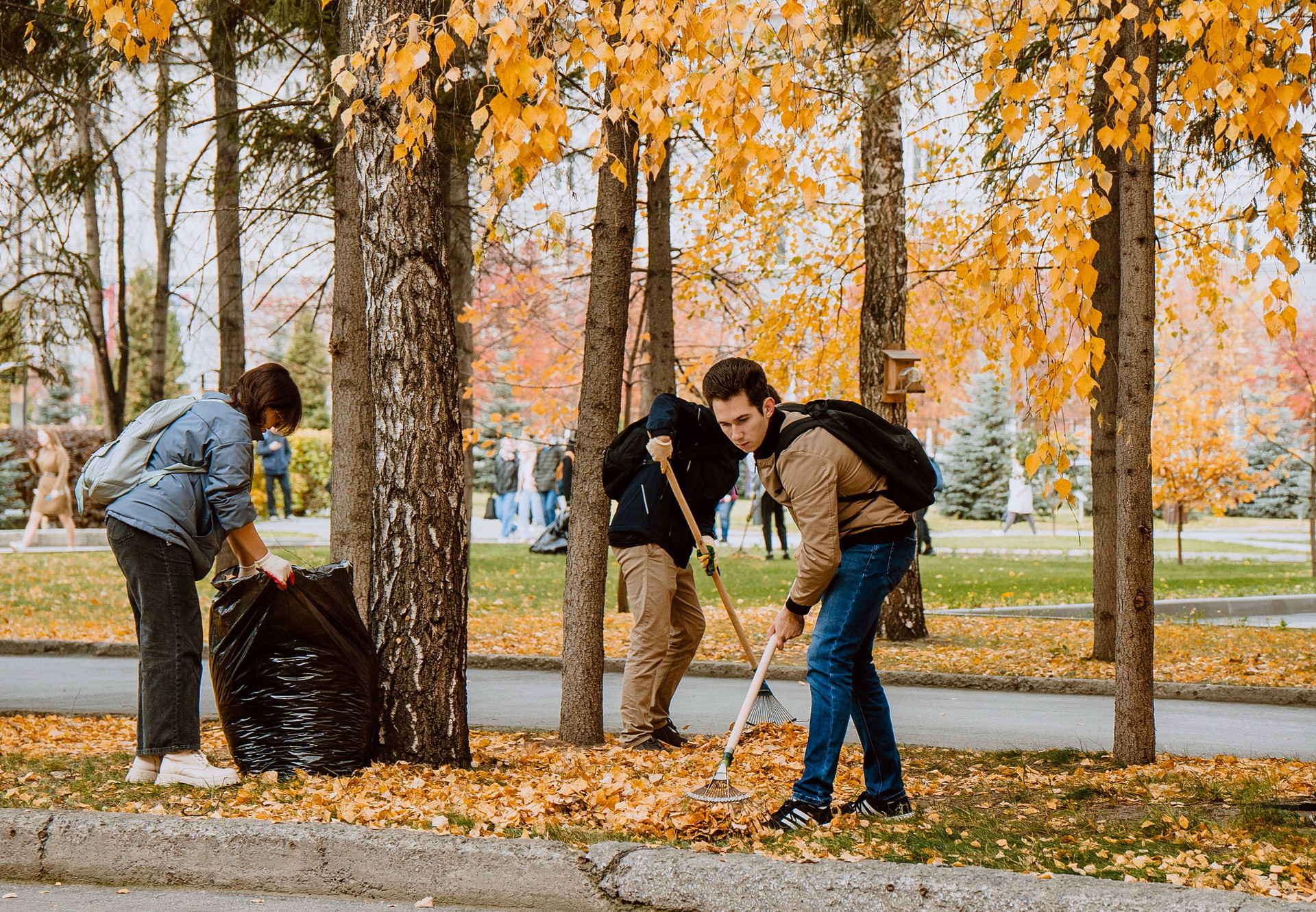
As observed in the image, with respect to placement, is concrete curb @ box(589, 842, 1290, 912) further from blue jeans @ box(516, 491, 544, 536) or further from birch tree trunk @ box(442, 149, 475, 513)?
blue jeans @ box(516, 491, 544, 536)

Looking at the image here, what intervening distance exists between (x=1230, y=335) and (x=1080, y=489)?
6.15 meters

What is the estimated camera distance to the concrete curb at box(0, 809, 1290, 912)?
3.21m

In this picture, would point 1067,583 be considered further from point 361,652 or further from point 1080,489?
point 1080,489

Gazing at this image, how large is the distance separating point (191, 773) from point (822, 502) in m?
2.58

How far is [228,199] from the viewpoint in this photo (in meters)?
10.4

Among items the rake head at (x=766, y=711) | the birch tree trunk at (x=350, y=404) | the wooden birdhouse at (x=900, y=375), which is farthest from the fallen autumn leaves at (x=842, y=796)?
the wooden birdhouse at (x=900, y=375)

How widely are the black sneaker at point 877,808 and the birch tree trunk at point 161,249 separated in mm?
7747

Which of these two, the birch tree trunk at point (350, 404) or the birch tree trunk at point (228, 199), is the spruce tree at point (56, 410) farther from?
the birch tree trunk at point (350, 404)

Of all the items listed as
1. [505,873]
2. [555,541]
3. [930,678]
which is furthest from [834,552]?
[555,541]

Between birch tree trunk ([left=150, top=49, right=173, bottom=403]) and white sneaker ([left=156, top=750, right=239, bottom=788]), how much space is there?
20.6ft

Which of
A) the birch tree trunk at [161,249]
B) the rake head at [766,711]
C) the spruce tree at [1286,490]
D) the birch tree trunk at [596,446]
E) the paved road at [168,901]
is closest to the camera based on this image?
the paved road at [168,901]

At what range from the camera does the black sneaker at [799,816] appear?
3996 millimetres

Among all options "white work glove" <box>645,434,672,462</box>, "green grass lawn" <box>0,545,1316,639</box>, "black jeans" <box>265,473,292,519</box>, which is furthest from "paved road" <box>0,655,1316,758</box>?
"black jeans" <box>265,473,292,519</box>

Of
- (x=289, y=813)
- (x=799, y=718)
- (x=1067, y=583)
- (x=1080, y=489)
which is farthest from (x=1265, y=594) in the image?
(x=1080, y=489)
